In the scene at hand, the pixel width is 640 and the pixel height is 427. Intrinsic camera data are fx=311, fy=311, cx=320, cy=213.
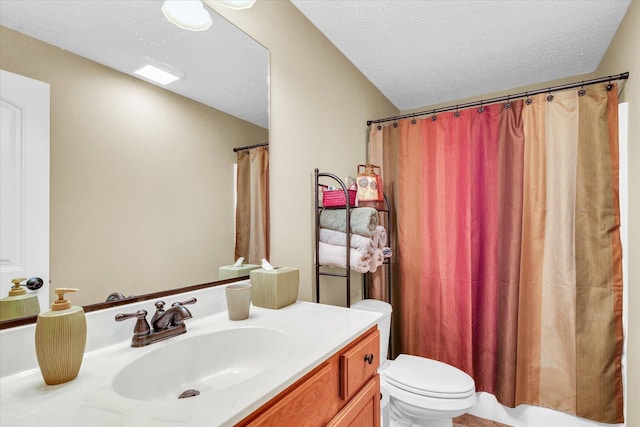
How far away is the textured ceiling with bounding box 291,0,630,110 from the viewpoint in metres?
1.63

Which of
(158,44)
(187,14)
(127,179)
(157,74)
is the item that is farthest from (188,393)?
(187,14)

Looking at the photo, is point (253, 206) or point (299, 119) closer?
point (253, 206)

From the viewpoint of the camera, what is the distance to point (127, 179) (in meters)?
0.96

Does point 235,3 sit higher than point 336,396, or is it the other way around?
point 235,3

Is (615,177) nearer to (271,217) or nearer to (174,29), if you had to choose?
(271,217)

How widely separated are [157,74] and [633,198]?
7.31 feet

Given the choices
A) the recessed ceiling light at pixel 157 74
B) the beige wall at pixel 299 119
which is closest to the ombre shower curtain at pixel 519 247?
the beige wall at pixel 299 119

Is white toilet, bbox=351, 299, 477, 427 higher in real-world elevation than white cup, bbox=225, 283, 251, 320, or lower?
lower

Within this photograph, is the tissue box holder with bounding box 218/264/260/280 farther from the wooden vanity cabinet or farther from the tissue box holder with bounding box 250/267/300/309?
the wooden vanity cabinet

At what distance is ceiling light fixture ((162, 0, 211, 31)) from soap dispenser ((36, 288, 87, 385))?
966 millimetres

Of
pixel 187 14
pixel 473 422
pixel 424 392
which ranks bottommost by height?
pixel 473 422

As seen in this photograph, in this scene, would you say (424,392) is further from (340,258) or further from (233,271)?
(233,271)

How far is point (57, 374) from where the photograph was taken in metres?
0.65

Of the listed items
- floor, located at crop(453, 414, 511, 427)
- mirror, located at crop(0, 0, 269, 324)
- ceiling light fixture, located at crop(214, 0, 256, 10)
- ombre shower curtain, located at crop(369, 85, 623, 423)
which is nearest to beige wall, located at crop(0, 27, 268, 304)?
mirror, located at crop(0, 0, 269, 324)
